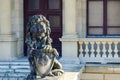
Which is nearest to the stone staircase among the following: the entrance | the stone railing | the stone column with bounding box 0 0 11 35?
the stone railing

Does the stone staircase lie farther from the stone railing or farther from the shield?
the shield

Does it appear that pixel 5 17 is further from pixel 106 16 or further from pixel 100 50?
pixel 106 16

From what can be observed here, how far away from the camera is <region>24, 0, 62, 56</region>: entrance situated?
1773 centimetres

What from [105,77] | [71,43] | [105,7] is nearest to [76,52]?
[71,43]

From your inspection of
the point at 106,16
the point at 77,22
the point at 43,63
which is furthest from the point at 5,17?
the point at 43,63

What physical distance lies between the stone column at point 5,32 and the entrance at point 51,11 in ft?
5.41

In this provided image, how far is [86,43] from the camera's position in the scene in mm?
16094

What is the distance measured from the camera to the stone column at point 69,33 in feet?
52.0

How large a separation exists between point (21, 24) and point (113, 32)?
3.75m

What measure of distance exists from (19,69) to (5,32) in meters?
2.21

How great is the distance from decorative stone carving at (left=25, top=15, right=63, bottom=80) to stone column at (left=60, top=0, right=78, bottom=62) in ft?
14.8

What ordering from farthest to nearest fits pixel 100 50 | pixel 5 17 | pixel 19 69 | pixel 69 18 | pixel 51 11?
pixel 51 11 → pixel 5 17 → pixel 100 50 → pixel 69 18 → pixel 19 69

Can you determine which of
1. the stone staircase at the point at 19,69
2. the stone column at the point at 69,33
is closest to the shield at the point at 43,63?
the stone staircase at the point at 19,69

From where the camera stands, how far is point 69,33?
52.3ft
